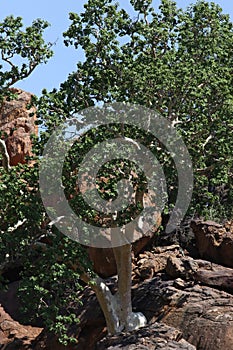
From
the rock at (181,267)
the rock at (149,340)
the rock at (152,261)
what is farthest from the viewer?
the rock at (152,261)

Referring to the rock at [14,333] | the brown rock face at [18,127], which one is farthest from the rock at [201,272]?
the brown rock face at [18,127]

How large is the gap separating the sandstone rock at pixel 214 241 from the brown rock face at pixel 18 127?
8.63 metres

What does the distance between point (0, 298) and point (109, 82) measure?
11.8m

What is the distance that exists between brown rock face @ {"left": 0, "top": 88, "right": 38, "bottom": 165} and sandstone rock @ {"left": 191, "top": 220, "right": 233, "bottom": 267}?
8.63 m

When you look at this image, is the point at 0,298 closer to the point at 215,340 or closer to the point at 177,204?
the point at 177,204

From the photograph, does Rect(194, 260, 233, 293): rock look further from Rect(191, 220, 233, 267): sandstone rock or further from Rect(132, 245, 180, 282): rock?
Rect(132, 245, 180, 282): rock

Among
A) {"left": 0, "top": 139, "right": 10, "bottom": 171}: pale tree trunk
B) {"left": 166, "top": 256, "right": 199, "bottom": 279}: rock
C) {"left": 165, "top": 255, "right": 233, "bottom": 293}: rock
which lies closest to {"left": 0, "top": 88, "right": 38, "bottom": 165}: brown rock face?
{"left": 0, "top": 139, "right": 10, "bottom": 171}: pale tree trunk

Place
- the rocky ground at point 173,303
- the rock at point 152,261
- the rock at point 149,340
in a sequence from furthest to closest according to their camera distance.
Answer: the rock at point 152,261, the rocky ground at point 173,303, the rock at point 149,340

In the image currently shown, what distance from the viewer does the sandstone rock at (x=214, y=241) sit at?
2804 cm

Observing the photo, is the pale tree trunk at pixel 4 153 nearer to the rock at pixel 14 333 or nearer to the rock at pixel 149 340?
the rock at pixel 149 340

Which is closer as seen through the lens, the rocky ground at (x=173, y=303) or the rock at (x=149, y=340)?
the rock at (x=149, y=340)

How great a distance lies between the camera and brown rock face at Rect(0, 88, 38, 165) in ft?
104

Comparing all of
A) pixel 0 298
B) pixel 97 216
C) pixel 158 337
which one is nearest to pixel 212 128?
pixel 97 216

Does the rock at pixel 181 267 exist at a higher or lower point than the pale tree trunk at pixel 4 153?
lower
